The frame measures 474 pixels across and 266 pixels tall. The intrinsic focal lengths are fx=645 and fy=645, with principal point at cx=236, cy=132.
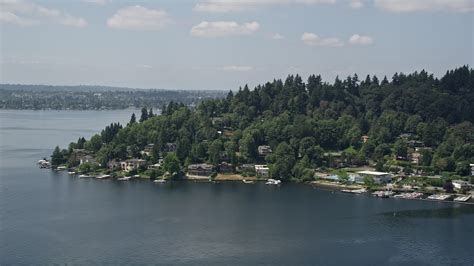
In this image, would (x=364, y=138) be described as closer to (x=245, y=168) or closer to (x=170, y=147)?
(x=245, y=168)

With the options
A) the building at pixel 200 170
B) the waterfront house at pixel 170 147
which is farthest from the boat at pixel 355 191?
the waterfront house at pixel 170 147

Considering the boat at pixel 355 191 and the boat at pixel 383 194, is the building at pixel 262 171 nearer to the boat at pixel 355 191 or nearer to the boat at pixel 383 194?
the boat at pixel 355 191

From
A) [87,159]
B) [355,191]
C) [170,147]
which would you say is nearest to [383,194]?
[355,191]

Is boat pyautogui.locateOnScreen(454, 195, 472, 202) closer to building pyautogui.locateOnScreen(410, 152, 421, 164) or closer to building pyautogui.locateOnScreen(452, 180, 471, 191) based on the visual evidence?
building pyautogui.locateOnScreen(452, 180, 471, 191)

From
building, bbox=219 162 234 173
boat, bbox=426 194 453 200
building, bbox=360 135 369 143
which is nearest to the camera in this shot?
boat, bbox=426 194 453 200

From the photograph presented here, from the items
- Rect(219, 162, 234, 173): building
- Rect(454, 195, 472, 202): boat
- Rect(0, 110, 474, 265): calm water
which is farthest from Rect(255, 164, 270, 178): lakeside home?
Rect(454, 195, 472, 202): boat

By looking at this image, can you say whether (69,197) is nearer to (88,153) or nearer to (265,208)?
(265,208)
